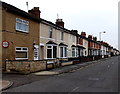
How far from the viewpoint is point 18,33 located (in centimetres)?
2266

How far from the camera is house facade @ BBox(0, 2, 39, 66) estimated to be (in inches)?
798

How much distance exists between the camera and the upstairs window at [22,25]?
22.7 metres

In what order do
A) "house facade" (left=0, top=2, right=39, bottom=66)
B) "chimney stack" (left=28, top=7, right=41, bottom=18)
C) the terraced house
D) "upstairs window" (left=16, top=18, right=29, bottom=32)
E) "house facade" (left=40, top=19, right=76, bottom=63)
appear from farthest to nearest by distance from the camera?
"house facade" (left=40, top=19, right=76, bottom=63) < "chimney stack" (left=28, top=7, right=41, bottom=18) < "upstairs window" (left=16, top=18, right=29, bottom=32) < "house facade" (left=0, top=2, right=39, bottom=66) < the terraced house

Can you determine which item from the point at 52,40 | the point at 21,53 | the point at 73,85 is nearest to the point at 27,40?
the point at 21,53

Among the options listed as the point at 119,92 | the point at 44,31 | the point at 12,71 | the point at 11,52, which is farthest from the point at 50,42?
the point at 119,92

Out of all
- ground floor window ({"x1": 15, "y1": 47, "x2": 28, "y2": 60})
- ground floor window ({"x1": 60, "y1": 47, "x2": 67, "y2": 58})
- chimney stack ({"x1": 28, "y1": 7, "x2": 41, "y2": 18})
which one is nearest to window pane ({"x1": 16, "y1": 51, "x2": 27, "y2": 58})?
ground floor window ({"x1": 15, "y1": 47, "x2": 28, "y2": 60})

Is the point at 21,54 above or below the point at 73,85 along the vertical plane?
above

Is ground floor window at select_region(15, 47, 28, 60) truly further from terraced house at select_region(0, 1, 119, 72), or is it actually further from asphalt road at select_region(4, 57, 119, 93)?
asphalt road at select_region(4, 57, 119, 93)

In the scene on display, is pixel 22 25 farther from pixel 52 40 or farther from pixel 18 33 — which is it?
pixel 52 40

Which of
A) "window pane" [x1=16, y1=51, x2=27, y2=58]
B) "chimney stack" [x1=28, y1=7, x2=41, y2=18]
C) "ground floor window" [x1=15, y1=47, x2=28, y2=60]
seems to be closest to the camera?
"ground floor window" [x1=15, y1=47, x2=28, y2=60]

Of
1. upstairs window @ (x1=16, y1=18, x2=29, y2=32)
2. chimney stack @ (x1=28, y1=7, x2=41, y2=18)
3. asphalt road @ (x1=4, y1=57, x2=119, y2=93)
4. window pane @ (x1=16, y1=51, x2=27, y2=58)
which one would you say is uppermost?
chimney stack @ (x1=28, y1=7, x2=41, y2=18)

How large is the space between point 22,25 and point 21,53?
2.94m

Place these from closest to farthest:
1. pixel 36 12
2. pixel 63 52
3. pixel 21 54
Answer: pixel 21 54, pixel 36 12, pixel 63 52

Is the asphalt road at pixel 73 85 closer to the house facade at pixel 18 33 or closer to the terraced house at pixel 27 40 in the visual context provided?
the terraced house at pixel 27 40
